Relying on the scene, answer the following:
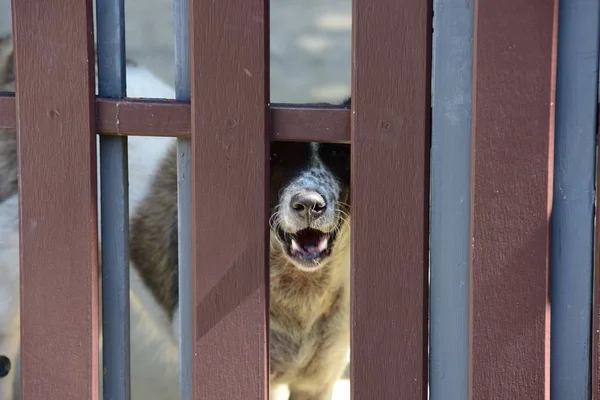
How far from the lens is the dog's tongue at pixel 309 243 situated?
2.45m

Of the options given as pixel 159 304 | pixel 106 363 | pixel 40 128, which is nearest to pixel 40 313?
pixel 106 363

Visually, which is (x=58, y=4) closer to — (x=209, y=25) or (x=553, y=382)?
(x=209, y=25)

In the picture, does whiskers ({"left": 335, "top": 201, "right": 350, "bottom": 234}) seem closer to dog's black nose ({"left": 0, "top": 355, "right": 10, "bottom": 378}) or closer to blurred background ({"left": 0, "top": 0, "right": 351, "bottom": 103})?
dog's black nose ({"left": 0, "top": 355, "right": 10, "bottom": 378})

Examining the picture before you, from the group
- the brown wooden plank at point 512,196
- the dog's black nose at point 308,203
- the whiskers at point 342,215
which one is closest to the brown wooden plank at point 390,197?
the brown wooden plank at point 512,196

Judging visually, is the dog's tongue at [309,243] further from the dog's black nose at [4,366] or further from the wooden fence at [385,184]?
the dog's black nose at [4,366]

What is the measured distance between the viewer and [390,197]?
5.16 feet

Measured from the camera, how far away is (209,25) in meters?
1.57

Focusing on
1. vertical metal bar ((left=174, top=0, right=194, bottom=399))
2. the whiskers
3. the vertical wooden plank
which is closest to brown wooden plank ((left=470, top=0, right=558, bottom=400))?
the vertical wooden plank

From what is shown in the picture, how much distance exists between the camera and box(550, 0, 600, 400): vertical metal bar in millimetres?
1531

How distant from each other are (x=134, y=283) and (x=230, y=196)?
154 cm

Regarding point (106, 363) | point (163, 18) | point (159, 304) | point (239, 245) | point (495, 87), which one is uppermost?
point (163, 18)

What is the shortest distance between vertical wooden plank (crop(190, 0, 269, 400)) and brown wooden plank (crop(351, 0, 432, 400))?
20cm

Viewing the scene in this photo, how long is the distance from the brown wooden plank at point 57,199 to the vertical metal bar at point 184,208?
18 centimetres

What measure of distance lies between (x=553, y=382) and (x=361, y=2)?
2.92 ft
